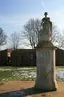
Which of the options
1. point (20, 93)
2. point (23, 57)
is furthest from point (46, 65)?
point (23, 57)

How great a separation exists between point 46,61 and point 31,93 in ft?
6.30

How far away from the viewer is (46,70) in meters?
11.6

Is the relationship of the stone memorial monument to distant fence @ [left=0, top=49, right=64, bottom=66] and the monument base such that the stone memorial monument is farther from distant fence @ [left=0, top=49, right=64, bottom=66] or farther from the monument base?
distant fence @ [left=0, top=49, right=64, bottom=66]

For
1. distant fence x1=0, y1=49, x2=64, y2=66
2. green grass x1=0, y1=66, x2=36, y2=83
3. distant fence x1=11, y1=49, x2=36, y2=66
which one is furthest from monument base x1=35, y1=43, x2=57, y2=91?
distant fence x1=11, y1=49, x2=36, y2=66

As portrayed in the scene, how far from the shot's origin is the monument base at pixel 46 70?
11.5m

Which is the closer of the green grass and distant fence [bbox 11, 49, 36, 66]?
the green grass

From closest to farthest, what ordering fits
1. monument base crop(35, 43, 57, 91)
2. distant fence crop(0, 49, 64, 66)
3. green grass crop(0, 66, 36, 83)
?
monument base crop(35, 43, 57, 91) → green grass crop(0, 66, 36, 83) → distant fence crop(0, 49, 64, 66)

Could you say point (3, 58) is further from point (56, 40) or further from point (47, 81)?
point (47, 81)

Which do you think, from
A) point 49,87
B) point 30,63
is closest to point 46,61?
point 49,87

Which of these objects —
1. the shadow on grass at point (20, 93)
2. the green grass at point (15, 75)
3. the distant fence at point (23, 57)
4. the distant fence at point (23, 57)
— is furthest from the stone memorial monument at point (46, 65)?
the distant fence at point (23, 57)

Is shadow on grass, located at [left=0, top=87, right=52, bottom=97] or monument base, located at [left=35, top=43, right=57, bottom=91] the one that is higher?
monument base, located at [left=35, top=43, right=57, bottom=91]

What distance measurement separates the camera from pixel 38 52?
38.8 feet

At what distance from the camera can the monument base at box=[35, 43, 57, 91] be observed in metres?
11.5

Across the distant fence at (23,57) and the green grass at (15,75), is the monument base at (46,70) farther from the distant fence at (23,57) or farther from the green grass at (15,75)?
the distant fence at (23,57)
